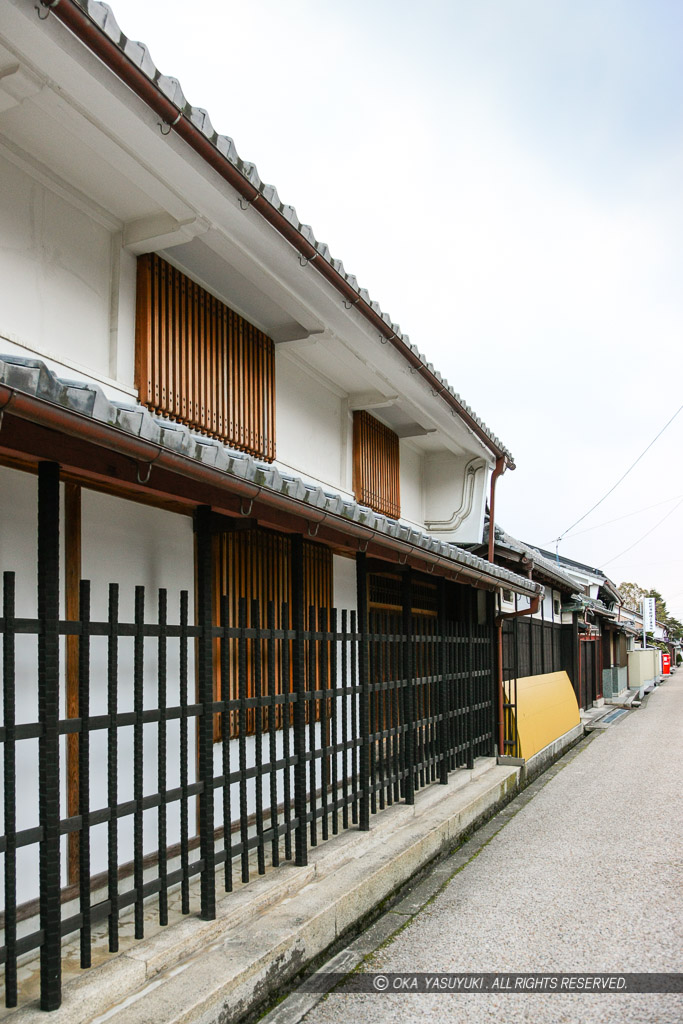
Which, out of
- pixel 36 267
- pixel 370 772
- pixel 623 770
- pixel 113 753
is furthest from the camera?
pixel 623 770

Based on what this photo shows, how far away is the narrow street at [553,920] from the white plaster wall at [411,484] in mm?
4535

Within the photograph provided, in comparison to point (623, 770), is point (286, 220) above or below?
above

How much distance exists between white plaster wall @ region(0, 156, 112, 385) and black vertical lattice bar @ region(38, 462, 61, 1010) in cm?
177

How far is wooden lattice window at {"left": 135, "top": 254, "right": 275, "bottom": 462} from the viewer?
6.32m

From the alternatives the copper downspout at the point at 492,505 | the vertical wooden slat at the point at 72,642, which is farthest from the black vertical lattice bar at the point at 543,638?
the vertical wooden slat at the point at 72,642

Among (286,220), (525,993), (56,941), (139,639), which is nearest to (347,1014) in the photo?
(525,993)

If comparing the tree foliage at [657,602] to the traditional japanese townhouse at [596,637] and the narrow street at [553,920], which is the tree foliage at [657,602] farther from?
the narrow street at [553,920]

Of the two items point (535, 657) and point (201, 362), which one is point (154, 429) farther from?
point (535, 657)

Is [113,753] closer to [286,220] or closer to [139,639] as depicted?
[139,639]

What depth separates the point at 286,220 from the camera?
616 centimetres

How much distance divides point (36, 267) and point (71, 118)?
96cm

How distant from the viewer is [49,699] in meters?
3.76

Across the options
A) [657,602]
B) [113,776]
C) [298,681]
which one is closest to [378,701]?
[298,681]

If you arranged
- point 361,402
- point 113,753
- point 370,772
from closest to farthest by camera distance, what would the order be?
point 113,753 < point 370,772 < point 361,402
